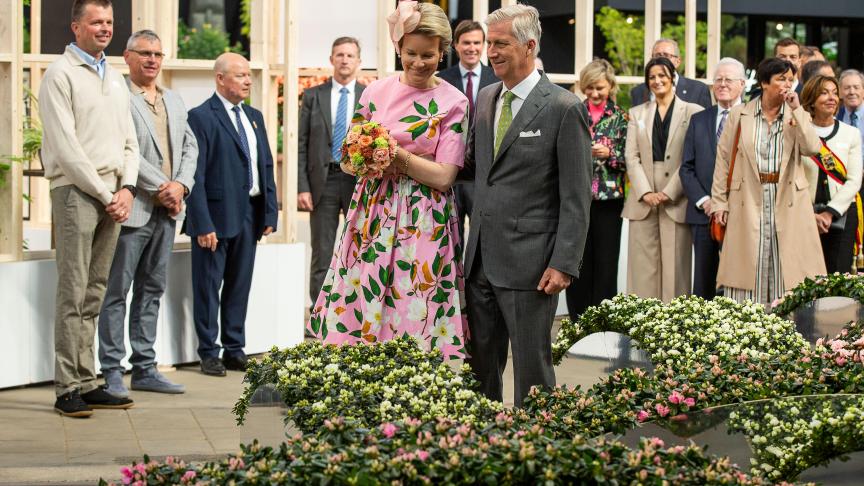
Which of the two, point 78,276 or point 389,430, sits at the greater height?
point 78,276

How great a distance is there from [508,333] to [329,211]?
4.71 metres

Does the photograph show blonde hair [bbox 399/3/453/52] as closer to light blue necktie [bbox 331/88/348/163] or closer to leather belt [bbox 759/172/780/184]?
leather belt [bbox 759/172/780/184]

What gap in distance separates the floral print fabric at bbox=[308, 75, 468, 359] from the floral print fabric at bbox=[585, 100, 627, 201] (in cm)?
429

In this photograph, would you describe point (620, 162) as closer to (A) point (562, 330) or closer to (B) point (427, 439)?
(A) point (562, 330)

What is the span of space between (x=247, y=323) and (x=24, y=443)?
283cm

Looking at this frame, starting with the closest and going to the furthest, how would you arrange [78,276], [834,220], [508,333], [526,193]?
[526,193], [508,333], [78,276], [834,220]

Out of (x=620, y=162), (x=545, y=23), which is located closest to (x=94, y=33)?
(x=620, y=162)

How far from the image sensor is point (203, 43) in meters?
20.7

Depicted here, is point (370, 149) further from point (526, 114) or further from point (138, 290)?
point (138, 290)

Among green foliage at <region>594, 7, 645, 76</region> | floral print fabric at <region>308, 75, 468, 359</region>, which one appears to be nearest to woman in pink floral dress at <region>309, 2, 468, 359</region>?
floral print fabric at <region>308, 75, 468, 359</region>

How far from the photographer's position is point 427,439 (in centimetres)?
324

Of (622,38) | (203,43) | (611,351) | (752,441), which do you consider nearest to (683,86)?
(611,351)

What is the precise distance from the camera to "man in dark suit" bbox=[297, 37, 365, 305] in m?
9.84

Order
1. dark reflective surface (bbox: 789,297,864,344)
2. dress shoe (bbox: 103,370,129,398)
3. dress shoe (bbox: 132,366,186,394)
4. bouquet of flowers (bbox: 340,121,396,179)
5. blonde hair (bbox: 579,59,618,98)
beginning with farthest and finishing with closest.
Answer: blonde hair (bbox: 579,59,618,98), dress shoe (bbox: 132,366,186,394), dress shoe (bbox: 103,370,129,398), dark reflective surface (bbox: 789,297,864,344), bouquet of flowers (bbox: 340,121,396,179)
